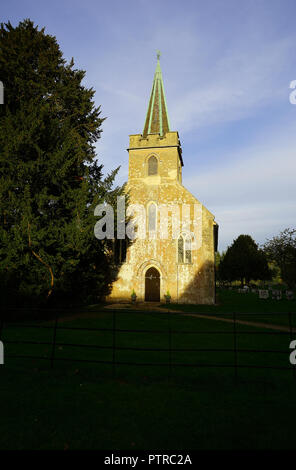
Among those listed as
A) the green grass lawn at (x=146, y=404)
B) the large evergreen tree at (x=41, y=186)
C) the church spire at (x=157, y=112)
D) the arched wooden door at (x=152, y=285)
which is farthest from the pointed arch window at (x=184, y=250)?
the green grass lawn at (x=146, y=404)

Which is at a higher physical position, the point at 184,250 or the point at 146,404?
the point at 184,250

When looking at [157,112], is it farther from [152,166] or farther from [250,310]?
[250,310]

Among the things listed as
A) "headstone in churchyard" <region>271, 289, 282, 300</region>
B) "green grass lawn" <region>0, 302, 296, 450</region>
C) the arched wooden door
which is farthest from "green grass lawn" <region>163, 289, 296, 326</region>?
"headstone in churchyard" <region>271, 289, 282, 300</region>

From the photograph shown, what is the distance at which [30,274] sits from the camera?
15.1 metres

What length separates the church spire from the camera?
1159 inches

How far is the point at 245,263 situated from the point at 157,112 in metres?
40.5

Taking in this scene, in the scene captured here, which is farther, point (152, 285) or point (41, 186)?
point (152, 285)

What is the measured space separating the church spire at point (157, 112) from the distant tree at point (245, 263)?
3930 centimetres

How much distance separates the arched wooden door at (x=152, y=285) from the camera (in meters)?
25.1

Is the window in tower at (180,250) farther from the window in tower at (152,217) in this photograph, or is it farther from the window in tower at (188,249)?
the window in tower at (152,217)

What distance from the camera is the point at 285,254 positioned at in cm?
3919

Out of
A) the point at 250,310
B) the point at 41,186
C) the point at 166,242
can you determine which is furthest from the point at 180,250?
the point at 41,186

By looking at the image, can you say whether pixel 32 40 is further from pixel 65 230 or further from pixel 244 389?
pixel 244 389

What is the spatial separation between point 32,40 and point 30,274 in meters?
15.4
